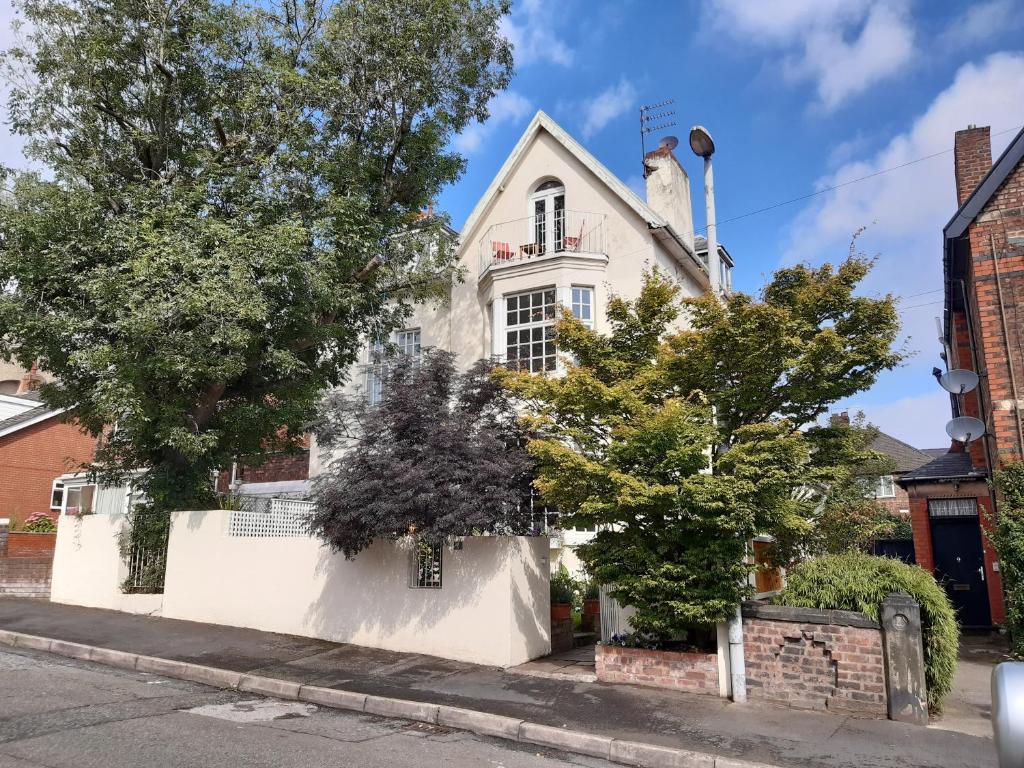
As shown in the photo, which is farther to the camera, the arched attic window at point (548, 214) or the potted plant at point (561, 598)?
the arched attic window at point (548, 214)

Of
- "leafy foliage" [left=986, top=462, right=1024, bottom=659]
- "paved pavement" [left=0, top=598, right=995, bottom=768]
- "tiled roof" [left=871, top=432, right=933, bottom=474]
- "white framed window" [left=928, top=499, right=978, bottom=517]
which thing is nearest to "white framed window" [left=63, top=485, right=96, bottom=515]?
"paved pavement" [left=0, top=598, right=995, bottom=768]

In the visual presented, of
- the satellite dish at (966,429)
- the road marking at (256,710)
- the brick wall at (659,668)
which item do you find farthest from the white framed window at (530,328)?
the road marking at (256,710)

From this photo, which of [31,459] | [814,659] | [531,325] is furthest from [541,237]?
[31,459]

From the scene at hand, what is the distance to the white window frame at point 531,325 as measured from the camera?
16.9m

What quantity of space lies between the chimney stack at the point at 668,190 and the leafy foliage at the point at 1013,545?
10397 millimetres

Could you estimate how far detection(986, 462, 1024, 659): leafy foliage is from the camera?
383 inches

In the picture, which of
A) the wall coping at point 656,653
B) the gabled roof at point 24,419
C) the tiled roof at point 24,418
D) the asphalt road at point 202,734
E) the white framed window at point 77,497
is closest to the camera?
the asphalt road at point 202,734

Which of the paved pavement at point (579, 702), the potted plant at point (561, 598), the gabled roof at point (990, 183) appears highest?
the gabled roof at point (990, 183)

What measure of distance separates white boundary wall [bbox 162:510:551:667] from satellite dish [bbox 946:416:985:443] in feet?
25.1

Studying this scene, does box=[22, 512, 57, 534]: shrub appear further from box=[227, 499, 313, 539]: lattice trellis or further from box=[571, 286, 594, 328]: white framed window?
box=[571, 286, 594, 328]: white framed window

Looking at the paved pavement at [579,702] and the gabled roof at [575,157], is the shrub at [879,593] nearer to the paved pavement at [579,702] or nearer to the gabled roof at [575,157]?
the paved pavement at [579,702]

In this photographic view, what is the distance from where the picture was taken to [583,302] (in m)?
17.2

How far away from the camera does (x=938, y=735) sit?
6906 mm

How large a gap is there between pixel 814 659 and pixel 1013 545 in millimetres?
4156
